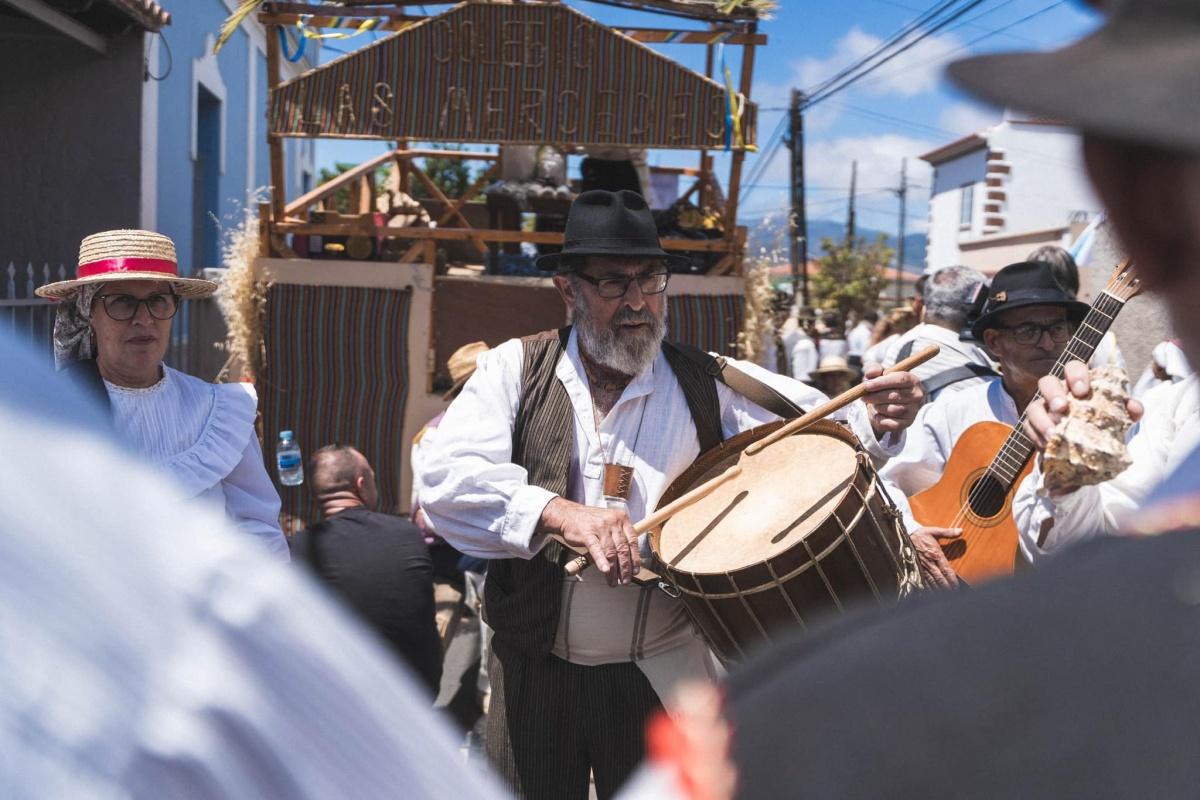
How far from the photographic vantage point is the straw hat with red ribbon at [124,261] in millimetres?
3320

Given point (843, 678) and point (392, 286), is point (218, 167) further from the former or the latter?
point (843, 678)

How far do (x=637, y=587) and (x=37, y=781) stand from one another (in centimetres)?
241

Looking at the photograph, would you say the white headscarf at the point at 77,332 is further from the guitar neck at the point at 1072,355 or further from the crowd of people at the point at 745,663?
the crowd of people at the point at 745,663

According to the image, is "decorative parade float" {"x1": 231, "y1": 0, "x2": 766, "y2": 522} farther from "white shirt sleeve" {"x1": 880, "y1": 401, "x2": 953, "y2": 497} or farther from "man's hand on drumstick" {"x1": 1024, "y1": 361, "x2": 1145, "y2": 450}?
"man's hand on drumstick" {"x1": 1024, "y1": 361, "x2": 1145, "y2": 450}

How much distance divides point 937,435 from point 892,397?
806 millimetres

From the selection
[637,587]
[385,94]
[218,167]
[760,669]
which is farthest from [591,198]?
[218,167]

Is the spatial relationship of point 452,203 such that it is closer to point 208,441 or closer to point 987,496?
point 208,441

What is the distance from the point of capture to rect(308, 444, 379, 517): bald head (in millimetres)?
4391

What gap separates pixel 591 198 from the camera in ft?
11.1

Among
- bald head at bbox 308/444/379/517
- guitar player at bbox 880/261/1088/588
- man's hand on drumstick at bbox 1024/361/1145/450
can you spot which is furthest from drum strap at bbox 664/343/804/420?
bald head at bbox 308/444/379/517

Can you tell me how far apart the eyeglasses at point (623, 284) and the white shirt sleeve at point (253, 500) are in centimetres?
106

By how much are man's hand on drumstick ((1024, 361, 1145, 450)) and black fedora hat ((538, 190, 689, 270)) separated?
135 centimetres

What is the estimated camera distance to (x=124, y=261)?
3.35m

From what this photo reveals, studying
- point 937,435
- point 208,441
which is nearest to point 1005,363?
point 937,435
